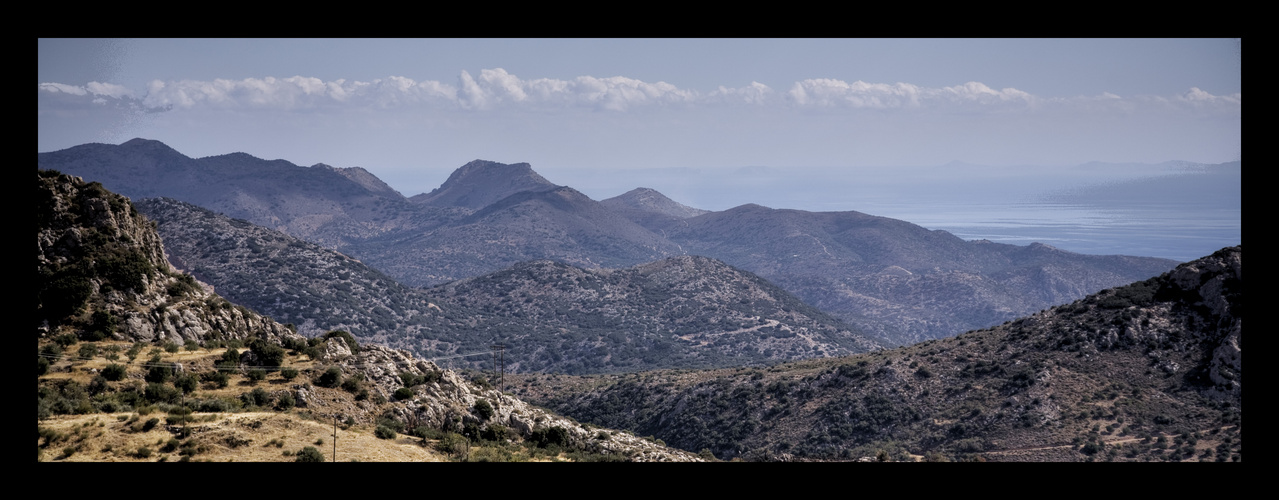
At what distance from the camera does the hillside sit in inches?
597

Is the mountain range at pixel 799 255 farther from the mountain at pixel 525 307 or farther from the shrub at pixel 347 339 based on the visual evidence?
the shrub at pixel 347 339

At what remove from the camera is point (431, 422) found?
1994cm

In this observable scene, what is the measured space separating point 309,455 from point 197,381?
6526 millimetres

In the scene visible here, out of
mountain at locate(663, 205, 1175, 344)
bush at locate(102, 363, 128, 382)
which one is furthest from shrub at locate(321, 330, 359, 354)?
mountain at locate(663, 205, 1175, 344)

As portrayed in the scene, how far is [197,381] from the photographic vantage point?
18891 millimetres

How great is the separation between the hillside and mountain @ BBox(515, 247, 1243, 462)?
13.4m

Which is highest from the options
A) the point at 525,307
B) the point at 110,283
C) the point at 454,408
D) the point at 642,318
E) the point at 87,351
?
the point at 110,283

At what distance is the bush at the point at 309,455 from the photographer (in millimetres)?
14070

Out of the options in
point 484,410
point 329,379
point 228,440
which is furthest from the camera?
point 484,410

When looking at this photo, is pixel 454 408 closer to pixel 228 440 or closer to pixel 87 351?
pixel 228 440

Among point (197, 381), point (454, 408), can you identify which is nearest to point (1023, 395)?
point (454, 408)

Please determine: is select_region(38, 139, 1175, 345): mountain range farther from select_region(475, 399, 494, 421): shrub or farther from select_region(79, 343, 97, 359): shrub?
select_region(79, 343, 97, 359): shrub
